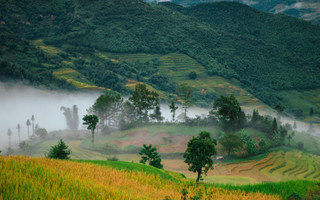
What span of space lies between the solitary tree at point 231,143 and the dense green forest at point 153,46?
78689 millimetres

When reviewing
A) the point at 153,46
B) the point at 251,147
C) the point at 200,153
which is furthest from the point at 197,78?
the point at 200,153

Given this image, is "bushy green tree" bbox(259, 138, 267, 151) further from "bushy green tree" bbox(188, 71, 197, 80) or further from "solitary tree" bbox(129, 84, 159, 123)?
"bushy green tree" bbox(188, 71, 197, 80)

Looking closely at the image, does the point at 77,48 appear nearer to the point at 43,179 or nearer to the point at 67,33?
the point at 67,33

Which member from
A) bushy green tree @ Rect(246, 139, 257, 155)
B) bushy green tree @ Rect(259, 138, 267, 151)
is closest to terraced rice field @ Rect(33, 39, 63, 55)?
bushy green tree @ Rect(246, 139, 257, 155)

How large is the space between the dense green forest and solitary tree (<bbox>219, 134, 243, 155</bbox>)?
258 ft

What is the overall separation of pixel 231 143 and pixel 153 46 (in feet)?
457

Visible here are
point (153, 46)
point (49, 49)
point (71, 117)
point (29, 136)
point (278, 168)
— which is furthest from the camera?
point (153, 46)

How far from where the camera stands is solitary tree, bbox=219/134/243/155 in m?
37.6

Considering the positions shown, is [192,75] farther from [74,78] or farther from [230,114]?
[230,114]

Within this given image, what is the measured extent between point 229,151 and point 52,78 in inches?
3702

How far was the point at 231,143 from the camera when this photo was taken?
37594mm

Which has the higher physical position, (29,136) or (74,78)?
(74,78)

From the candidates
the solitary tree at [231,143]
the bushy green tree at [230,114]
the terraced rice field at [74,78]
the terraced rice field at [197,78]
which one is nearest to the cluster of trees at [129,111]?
the bushy green tree at [230,114]

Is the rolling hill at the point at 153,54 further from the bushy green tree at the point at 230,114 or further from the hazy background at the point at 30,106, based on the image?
the bushy green tree at the point at 230,114
